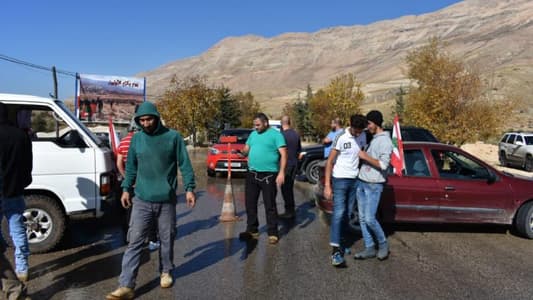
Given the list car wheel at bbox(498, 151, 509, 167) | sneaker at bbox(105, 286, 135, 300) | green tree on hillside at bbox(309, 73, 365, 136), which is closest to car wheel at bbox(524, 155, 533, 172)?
car wheel at bbox(498, 151, 509, 167)

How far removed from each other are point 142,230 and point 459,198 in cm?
468

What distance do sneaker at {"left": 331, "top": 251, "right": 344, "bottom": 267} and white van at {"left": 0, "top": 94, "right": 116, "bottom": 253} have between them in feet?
9.81

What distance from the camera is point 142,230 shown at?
4289 mm

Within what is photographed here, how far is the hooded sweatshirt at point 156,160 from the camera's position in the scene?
14.0ft

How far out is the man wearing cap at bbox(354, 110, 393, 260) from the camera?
536cm

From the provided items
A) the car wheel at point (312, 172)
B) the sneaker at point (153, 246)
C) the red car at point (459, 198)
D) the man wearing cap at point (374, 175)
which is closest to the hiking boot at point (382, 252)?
the man wearing cap at point (374, 175)

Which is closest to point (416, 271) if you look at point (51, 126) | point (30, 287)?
point (30, 287)

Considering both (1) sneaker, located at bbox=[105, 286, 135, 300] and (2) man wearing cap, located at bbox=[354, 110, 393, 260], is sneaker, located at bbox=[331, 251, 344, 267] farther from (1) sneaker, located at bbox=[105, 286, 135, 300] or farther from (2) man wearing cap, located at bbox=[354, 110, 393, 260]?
(1) sneaker, located at bbox=[105, 286, 135, 300]

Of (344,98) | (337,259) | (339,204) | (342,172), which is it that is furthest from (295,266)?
(344,98)

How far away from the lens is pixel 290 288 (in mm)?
4691

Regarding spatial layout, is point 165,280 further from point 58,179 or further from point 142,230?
point 58,179

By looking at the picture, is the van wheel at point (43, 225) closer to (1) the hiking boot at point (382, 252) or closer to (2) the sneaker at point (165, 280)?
(2) the sneaker at point (165, 280)

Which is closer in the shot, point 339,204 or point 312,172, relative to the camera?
point 339,204

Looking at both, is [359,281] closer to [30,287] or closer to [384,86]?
[30,287]
